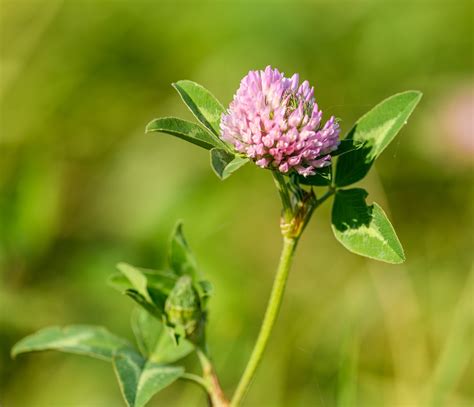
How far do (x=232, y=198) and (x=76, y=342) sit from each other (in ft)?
4.59

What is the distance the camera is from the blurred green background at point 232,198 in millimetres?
2084

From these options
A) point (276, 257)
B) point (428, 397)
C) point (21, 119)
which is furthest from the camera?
point (21, 119)

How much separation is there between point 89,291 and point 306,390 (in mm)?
780

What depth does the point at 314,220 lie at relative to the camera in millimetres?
2641

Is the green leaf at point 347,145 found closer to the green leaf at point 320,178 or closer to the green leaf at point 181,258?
the green leaf at point 320,178

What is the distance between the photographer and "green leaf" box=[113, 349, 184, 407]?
3.39ft

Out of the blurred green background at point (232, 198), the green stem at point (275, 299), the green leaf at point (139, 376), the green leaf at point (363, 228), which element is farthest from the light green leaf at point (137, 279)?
the blurred green background at point (232, 198)

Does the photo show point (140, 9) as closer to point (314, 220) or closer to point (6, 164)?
point (6, 164)

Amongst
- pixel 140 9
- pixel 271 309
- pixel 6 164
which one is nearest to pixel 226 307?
pixel 6 164

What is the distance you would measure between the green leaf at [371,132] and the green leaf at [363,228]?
43 mm

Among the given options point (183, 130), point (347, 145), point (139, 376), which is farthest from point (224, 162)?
point (139, 376)

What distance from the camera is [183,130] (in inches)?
39.8

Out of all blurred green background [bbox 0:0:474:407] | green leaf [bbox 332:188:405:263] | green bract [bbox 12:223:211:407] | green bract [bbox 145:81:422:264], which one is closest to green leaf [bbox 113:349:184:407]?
green bract [bbox 12:223:211:407]

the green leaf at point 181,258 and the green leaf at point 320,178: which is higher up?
the green leaf at point 320,178
